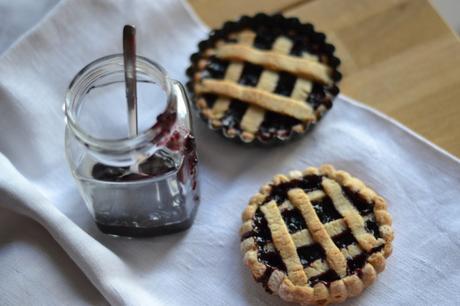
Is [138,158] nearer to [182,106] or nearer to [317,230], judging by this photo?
[182,106]

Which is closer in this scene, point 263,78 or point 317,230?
point 317,230

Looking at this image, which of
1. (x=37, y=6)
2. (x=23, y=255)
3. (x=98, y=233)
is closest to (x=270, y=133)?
(x=98, y=233)

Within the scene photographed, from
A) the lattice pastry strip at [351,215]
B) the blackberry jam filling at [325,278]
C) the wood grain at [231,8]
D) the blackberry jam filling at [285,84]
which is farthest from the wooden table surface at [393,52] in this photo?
the blackberry jam filling at [325,278]

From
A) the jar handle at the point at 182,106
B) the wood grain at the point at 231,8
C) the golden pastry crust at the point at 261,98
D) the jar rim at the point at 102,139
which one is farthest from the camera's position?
the wood grain at the point at 231,8

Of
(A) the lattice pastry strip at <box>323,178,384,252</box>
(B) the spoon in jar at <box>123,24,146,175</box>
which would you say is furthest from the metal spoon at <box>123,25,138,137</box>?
(A) the lattice pastry strip at <box>323,178,384,252</box>

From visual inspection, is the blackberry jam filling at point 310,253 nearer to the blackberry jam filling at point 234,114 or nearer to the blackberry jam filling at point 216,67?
the blackberry jam filling at point 234,114

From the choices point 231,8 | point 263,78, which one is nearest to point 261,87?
point 263,78

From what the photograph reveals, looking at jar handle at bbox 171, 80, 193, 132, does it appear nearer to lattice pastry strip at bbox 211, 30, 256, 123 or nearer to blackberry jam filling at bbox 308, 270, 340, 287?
A: lattice pastry strip at bbox 211, 30, 256, 123

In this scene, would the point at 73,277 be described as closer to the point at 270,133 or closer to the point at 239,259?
the point at 239,259
